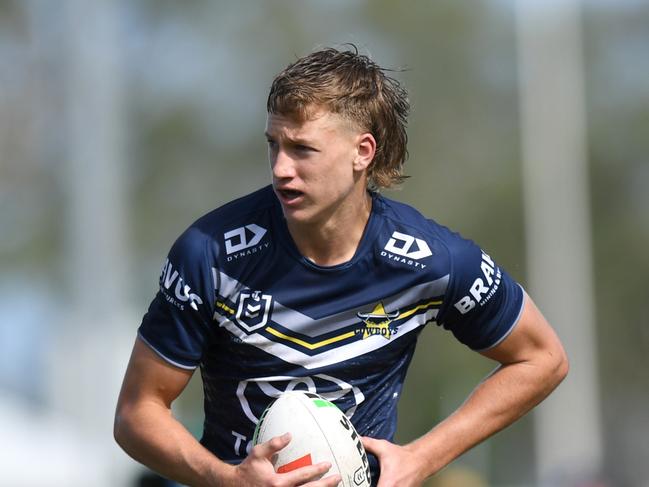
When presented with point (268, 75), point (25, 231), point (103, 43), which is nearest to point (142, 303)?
point (25, 231)

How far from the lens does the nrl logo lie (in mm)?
6945

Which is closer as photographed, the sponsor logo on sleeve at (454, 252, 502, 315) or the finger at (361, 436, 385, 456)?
the finger at (361, 436, 385, 456)

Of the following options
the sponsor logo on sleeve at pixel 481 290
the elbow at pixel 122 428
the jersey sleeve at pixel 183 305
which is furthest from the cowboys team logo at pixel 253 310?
the sponsor logo on sleeve at pixel 481 290

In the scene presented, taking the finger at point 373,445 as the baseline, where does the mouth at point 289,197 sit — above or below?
above

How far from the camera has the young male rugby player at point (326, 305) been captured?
6.67m

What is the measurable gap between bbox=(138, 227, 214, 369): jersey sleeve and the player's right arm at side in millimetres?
75

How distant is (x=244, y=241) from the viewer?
267 inches

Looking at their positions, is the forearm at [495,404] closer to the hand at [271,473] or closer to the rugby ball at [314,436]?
the rugby ball at [314,436]

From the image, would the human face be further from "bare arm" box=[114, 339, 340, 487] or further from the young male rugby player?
"bare arm" box=[114, 339, 340, 487]

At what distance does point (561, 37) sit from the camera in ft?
109

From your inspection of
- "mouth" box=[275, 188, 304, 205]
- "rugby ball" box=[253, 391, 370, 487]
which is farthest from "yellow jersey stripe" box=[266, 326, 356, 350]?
"mouth" box=[275, 188, 304, 205]

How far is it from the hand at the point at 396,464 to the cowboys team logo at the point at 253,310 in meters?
0.77

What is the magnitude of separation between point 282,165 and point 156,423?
139 centimetres

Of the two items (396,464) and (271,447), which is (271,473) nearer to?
(271,447)
